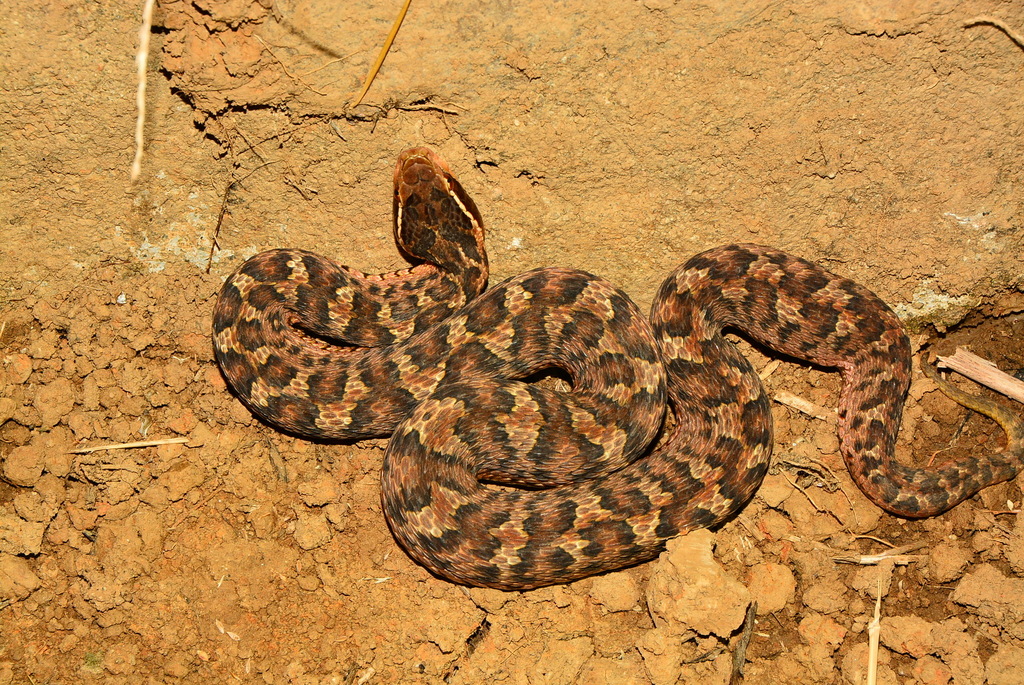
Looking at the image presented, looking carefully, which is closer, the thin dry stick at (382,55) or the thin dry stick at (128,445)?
the thin dry stick at (382,55)

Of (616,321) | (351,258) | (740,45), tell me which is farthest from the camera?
(351,258)

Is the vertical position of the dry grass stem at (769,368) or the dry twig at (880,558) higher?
the dry grass stem at (769,368)

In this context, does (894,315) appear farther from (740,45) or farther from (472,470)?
(472,470)

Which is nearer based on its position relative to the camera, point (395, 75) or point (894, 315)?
point (395, 75)

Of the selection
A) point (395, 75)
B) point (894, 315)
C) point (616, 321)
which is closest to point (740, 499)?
point (616, 321)

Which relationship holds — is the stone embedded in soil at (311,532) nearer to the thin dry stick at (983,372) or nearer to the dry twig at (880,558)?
the dry twig at (880,558)

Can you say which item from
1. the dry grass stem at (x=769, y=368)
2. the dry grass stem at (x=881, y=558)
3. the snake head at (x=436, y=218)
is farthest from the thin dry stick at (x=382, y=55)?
the dry grass stem at (x=881, y=558)

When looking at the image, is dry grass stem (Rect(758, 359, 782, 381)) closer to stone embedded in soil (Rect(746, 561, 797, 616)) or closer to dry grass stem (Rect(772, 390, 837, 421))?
dry grass stem (Rect(772, 390, 837, 421))
